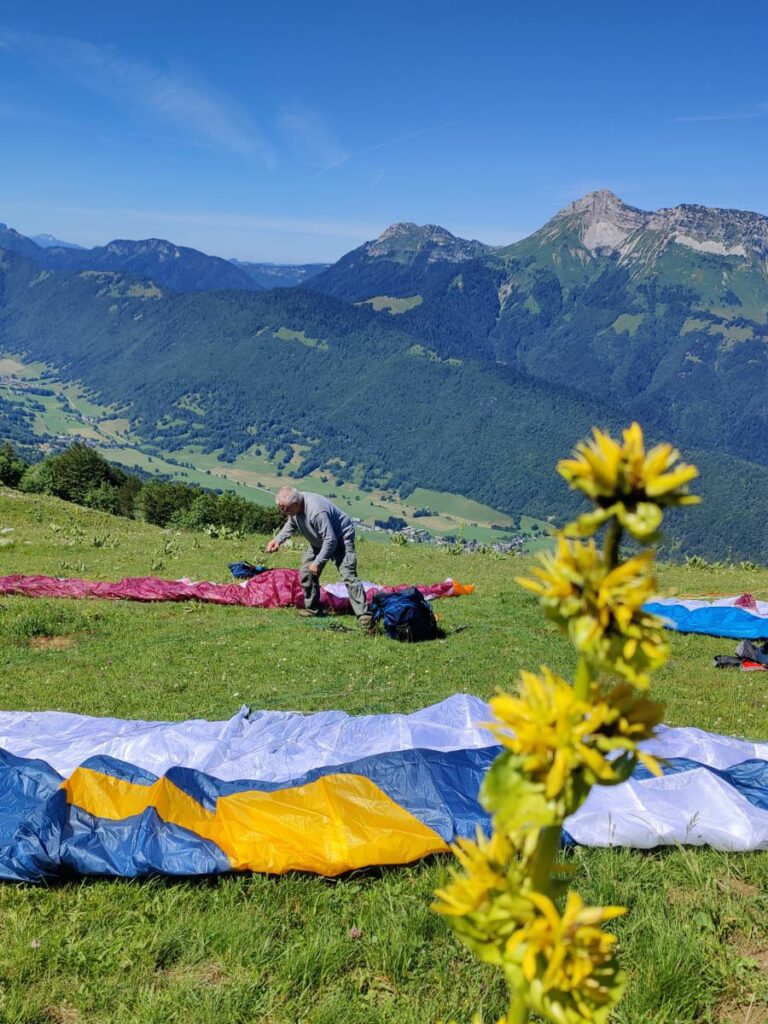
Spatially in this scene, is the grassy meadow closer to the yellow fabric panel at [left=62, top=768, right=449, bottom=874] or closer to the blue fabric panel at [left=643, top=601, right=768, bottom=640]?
the yellow fabric panel at [left=62, top=768, right=449, bottom=874]

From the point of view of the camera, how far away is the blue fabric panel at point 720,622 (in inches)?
659

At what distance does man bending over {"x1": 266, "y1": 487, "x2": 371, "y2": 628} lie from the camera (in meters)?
15.9

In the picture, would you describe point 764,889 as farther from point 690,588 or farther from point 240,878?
point 690,588

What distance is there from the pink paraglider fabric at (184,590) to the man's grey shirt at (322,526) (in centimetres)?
265

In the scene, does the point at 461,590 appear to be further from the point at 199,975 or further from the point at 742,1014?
the point at 199,975

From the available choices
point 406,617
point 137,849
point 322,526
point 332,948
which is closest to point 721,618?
point 406,617

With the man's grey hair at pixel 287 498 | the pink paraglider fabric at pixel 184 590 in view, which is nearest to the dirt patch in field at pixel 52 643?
the pink paraglider fabric at pixel 184 590

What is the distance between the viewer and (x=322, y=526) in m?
16.0

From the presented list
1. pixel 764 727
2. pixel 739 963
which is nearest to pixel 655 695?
pixel 764 727

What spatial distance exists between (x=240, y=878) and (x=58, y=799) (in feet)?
6.34

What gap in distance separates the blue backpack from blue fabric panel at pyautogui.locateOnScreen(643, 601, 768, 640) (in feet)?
17.3

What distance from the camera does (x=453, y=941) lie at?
17.9 ft

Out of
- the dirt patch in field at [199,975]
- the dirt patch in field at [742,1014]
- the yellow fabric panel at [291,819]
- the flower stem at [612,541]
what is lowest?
the dirt patch in field at [199,975]

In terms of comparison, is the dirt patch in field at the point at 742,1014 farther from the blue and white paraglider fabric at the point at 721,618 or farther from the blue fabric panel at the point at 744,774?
the blue and white paraglider fabric at the point at 721,618
